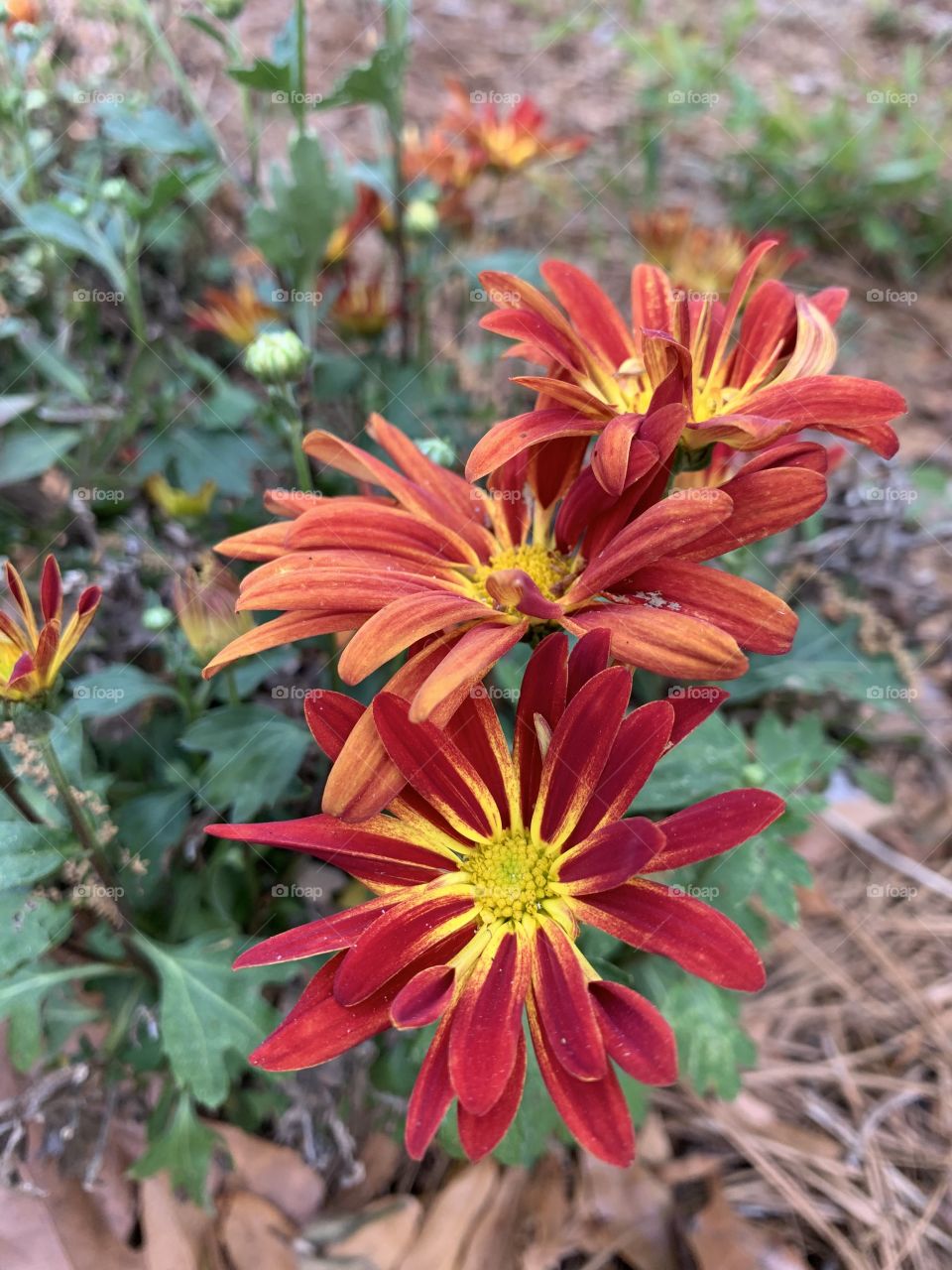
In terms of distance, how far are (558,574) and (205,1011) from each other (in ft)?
2.11

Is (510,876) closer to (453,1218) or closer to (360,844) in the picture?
(360,844)

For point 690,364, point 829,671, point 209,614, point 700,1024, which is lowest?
point 700,1024

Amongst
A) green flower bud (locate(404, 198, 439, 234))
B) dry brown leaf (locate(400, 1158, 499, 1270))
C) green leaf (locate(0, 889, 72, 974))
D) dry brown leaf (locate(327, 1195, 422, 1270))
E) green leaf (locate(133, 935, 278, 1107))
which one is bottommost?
dry brown leaf (locate(327, 1195, 422, 1270))

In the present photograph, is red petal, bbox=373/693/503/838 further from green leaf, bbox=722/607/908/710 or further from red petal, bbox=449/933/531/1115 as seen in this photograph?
green leaf, bbox=722/607/908/710

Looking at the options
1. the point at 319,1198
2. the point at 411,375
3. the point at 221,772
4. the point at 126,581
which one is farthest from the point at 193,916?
the point at 411,375

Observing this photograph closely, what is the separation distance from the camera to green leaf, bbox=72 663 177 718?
1239mm

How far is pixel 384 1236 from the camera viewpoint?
1258 mm

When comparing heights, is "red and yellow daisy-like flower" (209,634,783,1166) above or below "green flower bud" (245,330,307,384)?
below

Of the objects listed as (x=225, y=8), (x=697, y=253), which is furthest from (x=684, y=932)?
(x=697, y=253)

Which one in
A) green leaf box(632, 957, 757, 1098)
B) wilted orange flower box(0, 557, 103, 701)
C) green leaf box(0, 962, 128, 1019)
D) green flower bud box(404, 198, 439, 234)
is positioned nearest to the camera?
wilted orange flower box(0, 557, 103, 701)

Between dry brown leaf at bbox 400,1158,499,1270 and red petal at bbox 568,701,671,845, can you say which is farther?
dry brown leaf at bbox 400,1158,499,1270

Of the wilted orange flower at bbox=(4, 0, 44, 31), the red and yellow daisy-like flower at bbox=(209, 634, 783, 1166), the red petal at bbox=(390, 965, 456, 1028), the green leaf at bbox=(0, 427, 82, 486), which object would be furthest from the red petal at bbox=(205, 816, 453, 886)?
the wilted orange flower at bbox=(4, 0, 44, 31)

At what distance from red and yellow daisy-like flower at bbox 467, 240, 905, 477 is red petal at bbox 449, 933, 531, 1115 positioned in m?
0.41

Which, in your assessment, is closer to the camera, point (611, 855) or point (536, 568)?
point (611, 855)
